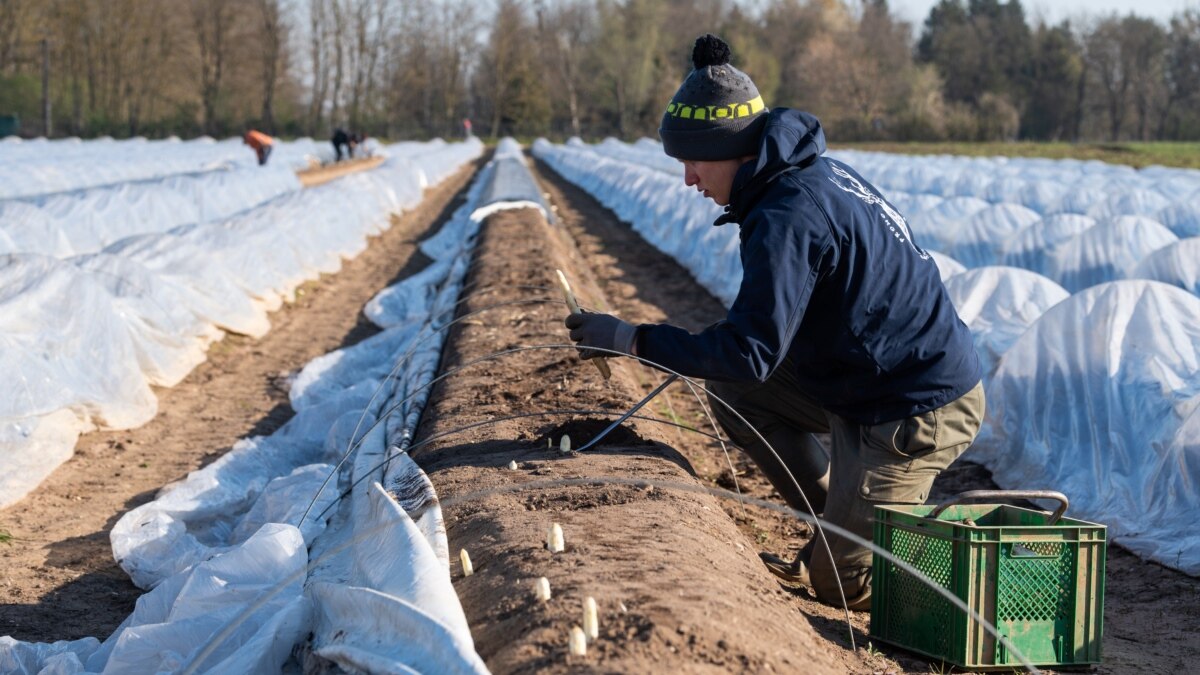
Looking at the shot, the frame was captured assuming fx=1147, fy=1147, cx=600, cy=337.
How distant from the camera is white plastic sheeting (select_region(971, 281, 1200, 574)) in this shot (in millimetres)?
5035

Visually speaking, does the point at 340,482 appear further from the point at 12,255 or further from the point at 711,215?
the point at 711,215

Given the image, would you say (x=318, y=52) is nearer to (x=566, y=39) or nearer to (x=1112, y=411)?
(x=566, y=39)

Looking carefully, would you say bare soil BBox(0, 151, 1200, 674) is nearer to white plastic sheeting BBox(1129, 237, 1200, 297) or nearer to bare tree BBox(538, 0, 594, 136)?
white plastic sheeting BBox(1129, 237, 1200, 297)

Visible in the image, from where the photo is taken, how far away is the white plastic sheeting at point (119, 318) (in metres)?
6.09

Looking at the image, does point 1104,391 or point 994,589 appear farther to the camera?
point 1104,391

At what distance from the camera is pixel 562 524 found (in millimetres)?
3496

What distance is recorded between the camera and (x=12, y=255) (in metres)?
7.11

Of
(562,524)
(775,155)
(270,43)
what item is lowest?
(562,524)

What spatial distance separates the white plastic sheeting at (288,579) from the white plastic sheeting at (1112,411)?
3.22 m

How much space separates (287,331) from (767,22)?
74608 mm

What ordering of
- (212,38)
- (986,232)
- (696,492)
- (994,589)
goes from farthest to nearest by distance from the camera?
1. (212,38)
2. (986,232)
3. (696,492)
4. (994,589)

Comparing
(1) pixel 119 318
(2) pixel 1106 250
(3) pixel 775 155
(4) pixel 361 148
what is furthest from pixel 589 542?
(4) pixel 361 148

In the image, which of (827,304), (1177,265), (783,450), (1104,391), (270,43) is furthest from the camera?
(270,43)

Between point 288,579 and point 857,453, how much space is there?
1870 millimetres
